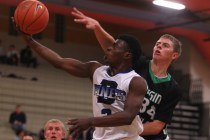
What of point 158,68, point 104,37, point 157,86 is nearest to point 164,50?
point 158,68

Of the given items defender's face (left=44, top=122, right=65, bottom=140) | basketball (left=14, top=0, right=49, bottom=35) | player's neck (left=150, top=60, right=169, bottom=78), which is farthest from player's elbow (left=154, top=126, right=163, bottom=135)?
defender's face (left=44, top=122, right=65, bottom=140)

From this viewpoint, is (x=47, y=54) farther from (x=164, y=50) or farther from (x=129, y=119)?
(x=164, y=50)

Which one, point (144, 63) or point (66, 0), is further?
point (66, 0)

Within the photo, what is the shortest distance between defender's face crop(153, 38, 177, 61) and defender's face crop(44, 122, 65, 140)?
2257 mm

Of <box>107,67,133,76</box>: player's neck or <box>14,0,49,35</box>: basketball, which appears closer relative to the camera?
<box>107,67,133,76</box>: player's neck

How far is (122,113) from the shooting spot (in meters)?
4.22

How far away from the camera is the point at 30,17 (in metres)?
4.96

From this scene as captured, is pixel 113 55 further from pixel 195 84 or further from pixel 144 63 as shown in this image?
pixel 195 84

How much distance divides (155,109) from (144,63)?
492 millimetres

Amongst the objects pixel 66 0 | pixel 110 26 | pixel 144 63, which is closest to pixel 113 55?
pixel 144 63

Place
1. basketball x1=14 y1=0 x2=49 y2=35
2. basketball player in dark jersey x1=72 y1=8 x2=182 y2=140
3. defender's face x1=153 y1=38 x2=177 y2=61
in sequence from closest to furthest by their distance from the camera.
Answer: basketball x1=14 y1=0 x2=49 y2=35, basketball player in dark jersey x1=72 y1=8 x2=182 y2=140, defender's face x1=153 y1=38 x2=177 y2=61

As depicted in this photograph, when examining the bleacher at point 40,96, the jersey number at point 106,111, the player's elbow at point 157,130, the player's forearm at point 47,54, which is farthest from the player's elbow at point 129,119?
the bleacher at point 40,96

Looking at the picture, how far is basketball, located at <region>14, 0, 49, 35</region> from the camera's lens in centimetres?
489

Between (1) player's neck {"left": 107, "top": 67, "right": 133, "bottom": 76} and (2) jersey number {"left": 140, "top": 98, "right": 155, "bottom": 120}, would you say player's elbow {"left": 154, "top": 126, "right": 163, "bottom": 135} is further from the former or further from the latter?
(1) player's neck {"left": 107, "top": 67, "right": 133, "bottom": 76}
